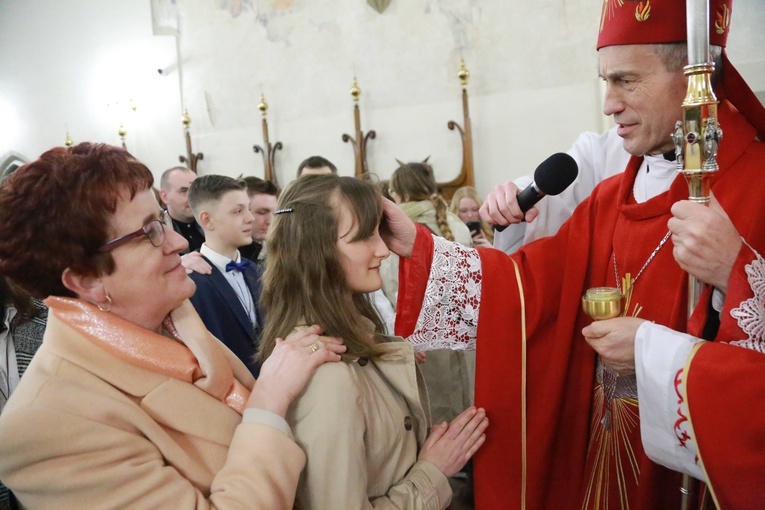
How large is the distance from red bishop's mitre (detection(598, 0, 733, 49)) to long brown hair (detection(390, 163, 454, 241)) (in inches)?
85.0

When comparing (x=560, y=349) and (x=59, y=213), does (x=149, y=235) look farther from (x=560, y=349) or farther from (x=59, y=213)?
(x=560, y=349)

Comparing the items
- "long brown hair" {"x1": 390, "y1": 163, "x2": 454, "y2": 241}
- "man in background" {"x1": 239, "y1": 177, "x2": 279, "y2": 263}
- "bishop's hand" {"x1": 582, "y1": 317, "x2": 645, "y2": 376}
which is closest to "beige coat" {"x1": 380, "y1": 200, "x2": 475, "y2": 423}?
"long brown hair" {"x1": 390, "y1": 163, "x2": 454, "y2": 241}

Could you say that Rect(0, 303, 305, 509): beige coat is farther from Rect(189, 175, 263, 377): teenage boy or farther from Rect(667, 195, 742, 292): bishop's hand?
Rect(189, 175, 263, 377): teenage boy

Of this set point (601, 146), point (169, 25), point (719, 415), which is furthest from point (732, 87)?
point (169, 25)

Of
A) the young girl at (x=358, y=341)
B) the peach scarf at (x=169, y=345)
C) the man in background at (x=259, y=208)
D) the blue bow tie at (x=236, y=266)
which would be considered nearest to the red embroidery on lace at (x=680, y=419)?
the young girl at (x=358, y=341)

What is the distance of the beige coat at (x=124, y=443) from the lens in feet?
3.76

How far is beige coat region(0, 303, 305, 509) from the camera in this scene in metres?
1.15

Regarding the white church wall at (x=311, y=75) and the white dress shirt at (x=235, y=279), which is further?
the white church wall at (x=311, y=75)

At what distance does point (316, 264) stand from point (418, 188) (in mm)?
2203

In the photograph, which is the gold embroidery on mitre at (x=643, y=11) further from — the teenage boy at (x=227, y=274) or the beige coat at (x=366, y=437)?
the teenage boy at (x=227, y=274)

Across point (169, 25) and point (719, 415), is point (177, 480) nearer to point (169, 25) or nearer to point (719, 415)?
point (719, 415)

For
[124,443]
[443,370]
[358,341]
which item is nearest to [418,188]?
[443,370]

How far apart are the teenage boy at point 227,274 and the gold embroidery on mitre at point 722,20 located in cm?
221

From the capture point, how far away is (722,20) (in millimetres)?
1647
